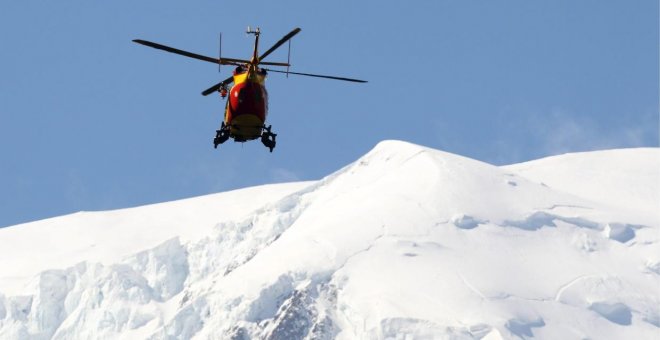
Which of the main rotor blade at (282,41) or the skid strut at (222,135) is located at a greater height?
the main rotor blade at (282,41)

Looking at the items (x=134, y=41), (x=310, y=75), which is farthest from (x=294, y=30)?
(x=134, y=41)

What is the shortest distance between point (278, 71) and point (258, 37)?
6.47 feet

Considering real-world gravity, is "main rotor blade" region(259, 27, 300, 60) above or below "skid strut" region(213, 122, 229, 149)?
above

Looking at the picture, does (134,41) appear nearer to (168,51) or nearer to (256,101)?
(168,51)

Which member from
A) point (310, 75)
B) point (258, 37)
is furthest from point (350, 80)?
point (258, 37)

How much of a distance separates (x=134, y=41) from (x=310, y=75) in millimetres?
7245

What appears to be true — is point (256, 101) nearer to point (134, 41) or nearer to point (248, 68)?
point (248, 68)

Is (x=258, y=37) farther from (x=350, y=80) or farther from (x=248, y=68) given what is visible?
(x=350, y=80)

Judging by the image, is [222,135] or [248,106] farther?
[222,135]

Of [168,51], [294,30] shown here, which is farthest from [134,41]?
[294,30]

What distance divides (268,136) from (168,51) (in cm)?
655

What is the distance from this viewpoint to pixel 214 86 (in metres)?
72.2

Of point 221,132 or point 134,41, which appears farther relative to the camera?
point 221,132

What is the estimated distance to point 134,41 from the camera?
6350 cm
